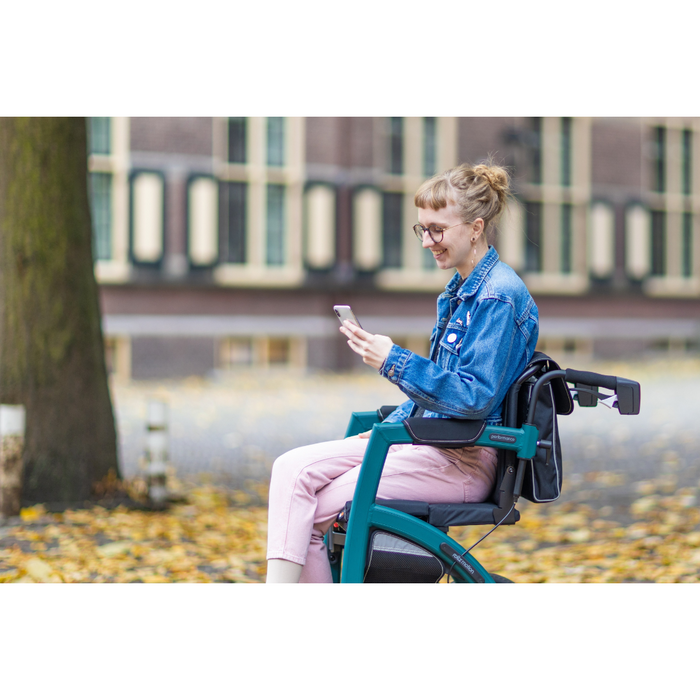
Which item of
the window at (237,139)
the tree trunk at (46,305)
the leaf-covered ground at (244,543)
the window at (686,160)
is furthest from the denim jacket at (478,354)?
the window at (686,160)

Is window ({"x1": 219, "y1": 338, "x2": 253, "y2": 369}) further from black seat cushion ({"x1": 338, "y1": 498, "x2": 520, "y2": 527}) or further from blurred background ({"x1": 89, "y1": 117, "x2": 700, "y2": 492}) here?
black seat cushion ({"x1": 338, "y1": 498, "x2": 520, "y2": 527})

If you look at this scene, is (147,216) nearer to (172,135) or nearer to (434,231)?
(172,135)

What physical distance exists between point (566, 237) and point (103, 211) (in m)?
10.7

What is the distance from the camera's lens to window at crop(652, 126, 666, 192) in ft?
67.9

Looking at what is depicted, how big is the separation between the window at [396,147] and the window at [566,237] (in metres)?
4.50

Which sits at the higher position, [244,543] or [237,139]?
[237,139]

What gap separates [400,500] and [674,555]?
7.30ft

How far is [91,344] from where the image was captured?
5094mm

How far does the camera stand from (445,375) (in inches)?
89.5

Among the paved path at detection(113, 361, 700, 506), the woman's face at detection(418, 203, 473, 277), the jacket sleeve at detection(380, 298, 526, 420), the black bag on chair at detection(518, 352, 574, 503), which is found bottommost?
the paved path at detection(113, 361, 700, 506)

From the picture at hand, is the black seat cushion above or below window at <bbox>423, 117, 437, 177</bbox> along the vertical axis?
below

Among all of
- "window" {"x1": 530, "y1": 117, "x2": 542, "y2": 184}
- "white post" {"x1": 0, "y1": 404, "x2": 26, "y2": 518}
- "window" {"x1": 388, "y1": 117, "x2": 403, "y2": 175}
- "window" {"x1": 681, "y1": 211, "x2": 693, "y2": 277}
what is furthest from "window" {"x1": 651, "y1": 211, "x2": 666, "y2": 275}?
"white post" {"x1": 0, "y1": 404, "x2": 26, "y2": 518}

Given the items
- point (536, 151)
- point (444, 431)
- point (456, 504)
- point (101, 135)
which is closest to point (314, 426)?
point (456, 504)

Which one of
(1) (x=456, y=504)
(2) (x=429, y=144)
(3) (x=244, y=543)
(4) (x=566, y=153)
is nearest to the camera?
(1) (x=456, y=504)
